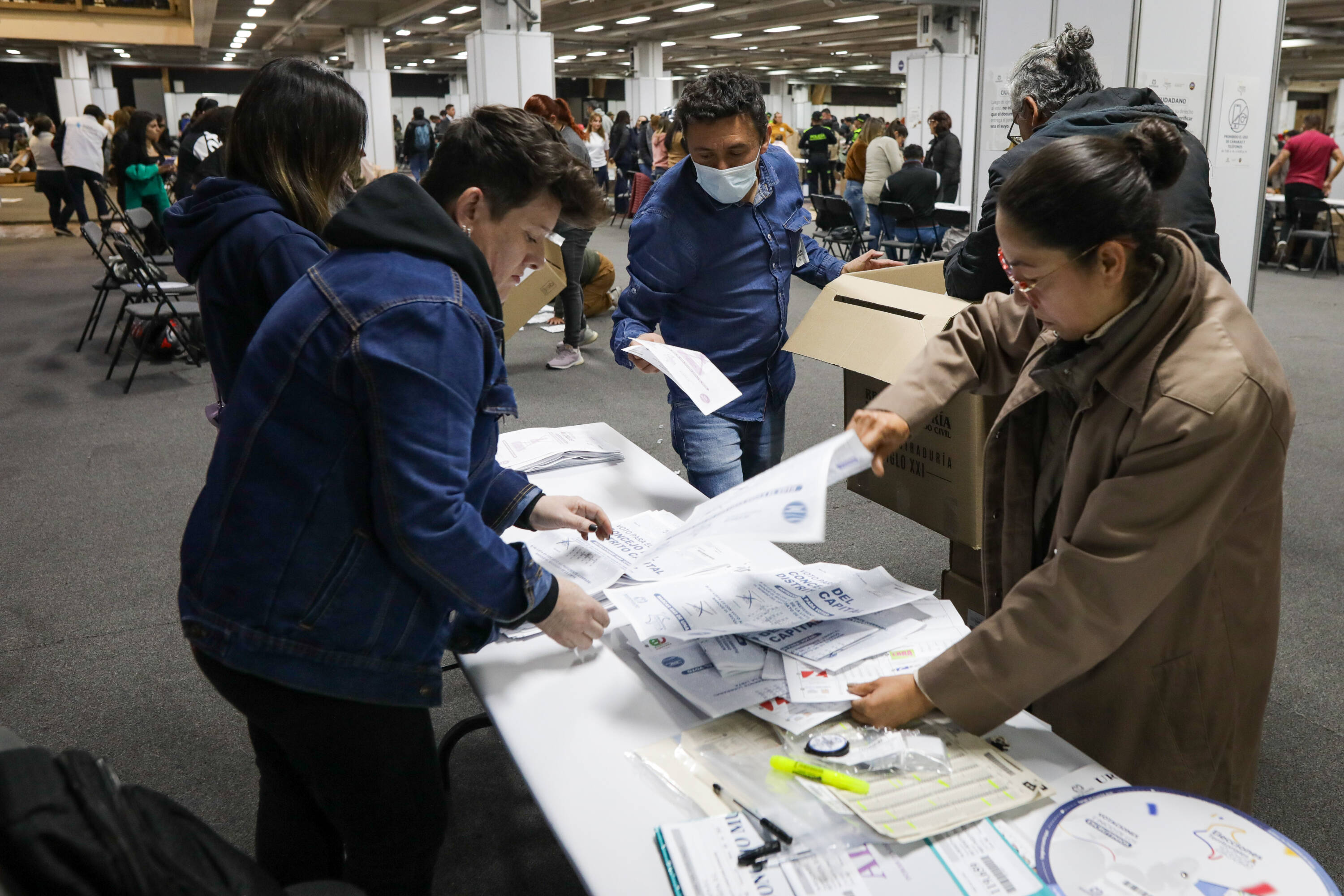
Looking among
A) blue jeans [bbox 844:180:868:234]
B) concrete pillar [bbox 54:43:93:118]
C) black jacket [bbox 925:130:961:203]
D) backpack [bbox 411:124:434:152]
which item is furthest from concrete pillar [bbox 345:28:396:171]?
black jacket [bbox 925:130:961:203]

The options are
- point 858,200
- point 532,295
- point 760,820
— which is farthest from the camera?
point 858,200

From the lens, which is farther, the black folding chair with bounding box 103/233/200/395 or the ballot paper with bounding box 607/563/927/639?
the black folding chair with bounding box 103/233/200/395

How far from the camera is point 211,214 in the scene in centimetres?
181

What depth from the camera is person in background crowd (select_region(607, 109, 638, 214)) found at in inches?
508

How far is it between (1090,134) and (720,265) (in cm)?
80

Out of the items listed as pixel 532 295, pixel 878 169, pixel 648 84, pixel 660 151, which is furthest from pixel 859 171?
pixel 648 84

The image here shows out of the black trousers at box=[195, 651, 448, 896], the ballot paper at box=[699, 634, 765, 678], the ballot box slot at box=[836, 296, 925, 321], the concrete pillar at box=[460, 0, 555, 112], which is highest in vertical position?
the concrete pillar at box=[460, 0, 555, 112]

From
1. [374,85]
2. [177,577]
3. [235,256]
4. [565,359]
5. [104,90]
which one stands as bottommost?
[177,577]

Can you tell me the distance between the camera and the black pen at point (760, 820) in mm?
957

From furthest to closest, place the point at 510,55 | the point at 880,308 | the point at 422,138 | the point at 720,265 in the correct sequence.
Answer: the point at 422,138, the point at 510,55, the point at 720,265, the point at 880,308

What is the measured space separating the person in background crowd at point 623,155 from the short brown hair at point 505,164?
11.8 m

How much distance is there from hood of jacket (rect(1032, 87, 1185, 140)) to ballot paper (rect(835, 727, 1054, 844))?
123 cm

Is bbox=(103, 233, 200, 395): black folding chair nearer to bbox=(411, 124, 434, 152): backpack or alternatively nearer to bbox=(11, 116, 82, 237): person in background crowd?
bbox=(11, 116, 82, 237): person in background crowd

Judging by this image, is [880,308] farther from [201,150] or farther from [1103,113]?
[201,150]
